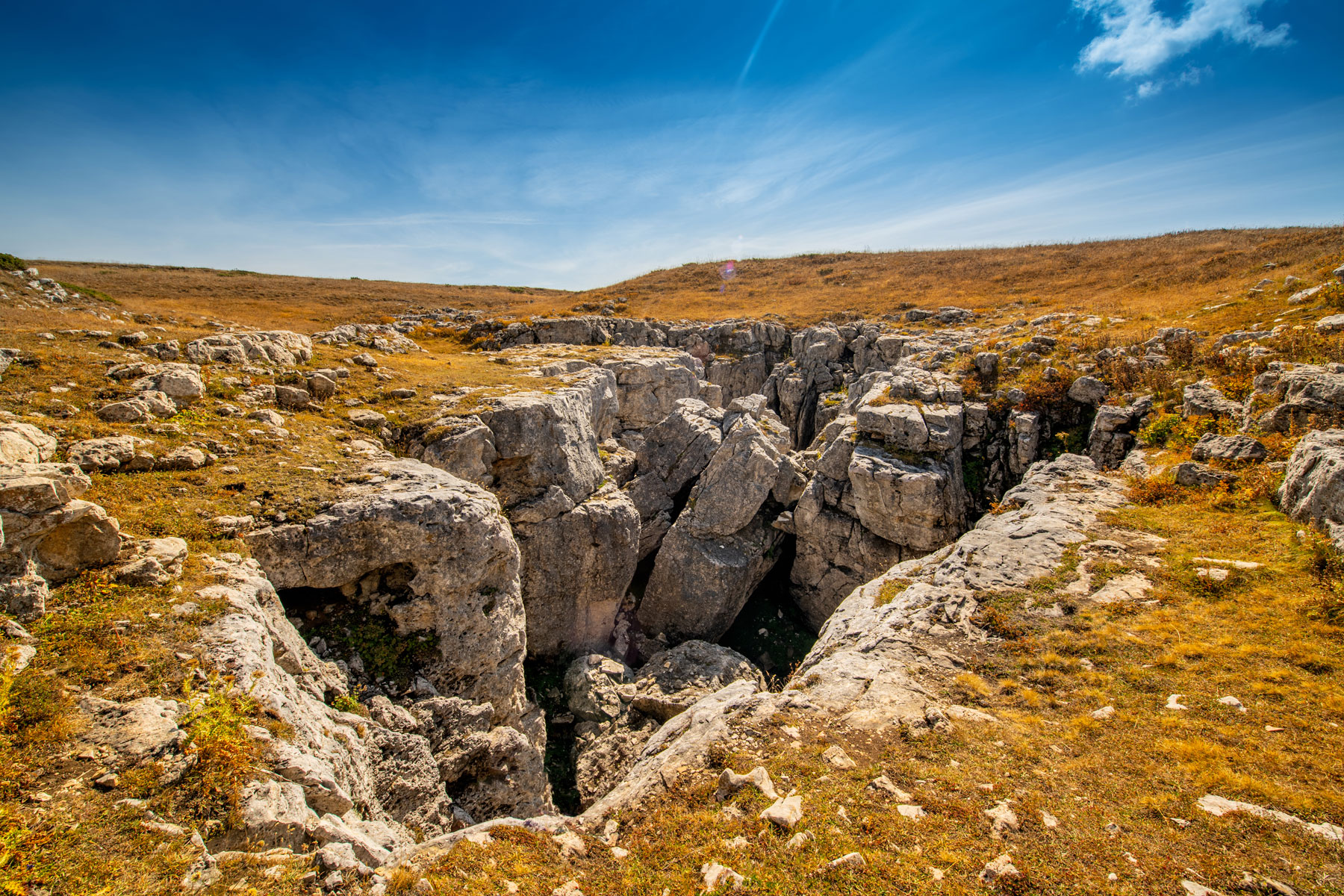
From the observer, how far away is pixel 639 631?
22.8 metres

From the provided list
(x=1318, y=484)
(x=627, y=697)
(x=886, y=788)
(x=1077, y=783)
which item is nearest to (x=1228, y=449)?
(x=1318, y=484)

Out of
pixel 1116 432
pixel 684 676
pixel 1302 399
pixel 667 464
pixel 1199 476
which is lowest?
pixel 684 676

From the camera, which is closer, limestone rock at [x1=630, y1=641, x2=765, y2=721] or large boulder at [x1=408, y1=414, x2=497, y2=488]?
large boulder at [x1=408, y1=414, x2=497, y2=488]

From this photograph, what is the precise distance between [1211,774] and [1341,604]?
18.9ft

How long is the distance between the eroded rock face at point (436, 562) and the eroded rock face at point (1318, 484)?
1931cm

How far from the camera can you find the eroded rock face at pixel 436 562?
10.8 metres

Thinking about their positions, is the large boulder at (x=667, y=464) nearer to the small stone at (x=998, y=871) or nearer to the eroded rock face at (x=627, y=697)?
the eroded rock face at (x=627, y=697)

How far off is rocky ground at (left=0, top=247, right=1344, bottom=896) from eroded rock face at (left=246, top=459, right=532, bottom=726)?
9cm

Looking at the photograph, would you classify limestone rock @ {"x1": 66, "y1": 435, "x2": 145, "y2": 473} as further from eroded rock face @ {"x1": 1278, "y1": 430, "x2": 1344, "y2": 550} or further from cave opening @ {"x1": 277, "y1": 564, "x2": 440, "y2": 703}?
eroded rock face @ {"x1": 1278, "y1": 430, "x2": 1344, "y2": 550}

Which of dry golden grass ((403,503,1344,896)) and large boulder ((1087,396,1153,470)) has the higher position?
large boulder ((1087,396,1153,470))

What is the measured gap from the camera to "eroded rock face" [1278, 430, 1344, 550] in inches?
411

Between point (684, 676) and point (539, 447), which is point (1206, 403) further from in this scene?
point (539, 447)

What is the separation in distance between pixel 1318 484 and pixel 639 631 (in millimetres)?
21710

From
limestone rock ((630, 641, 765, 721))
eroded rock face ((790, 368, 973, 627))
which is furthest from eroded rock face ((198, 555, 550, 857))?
eroded rock face ((790, 368, 973, 627))
